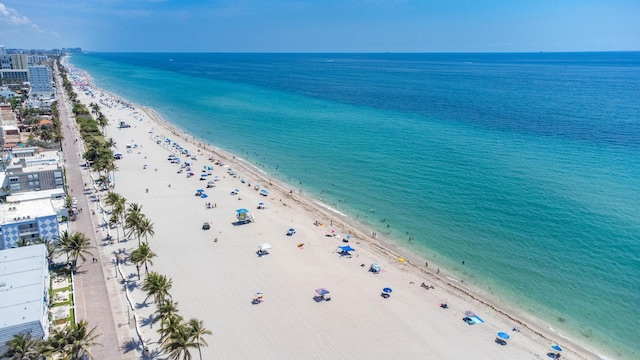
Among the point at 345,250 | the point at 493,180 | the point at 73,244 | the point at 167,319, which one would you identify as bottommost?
the point at 345,250

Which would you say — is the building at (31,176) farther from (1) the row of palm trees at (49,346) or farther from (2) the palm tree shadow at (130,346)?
(1) the row of palm trees at (49,346)

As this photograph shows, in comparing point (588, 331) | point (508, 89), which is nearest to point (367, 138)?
point (588, 331)

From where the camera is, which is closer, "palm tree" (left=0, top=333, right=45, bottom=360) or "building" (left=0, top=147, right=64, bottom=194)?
"palm tree" (left=0, top=333, right=45, bottom=360)

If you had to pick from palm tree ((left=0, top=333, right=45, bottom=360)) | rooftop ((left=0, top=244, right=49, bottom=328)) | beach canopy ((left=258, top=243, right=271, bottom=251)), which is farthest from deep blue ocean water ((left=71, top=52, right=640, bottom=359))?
palm tree ((left=0, top=333, right=45, bottom=360))

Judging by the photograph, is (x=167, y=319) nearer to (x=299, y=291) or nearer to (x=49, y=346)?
(x=49, y=346)

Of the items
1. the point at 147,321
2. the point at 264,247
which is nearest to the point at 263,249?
the point at 264,247

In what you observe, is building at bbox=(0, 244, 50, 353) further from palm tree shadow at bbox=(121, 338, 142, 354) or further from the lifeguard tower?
the lifeguard tower

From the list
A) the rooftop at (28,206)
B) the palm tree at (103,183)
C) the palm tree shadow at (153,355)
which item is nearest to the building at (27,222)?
the rooftop at (28,206)

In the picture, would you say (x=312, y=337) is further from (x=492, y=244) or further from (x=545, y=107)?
(x=545, y=107)
